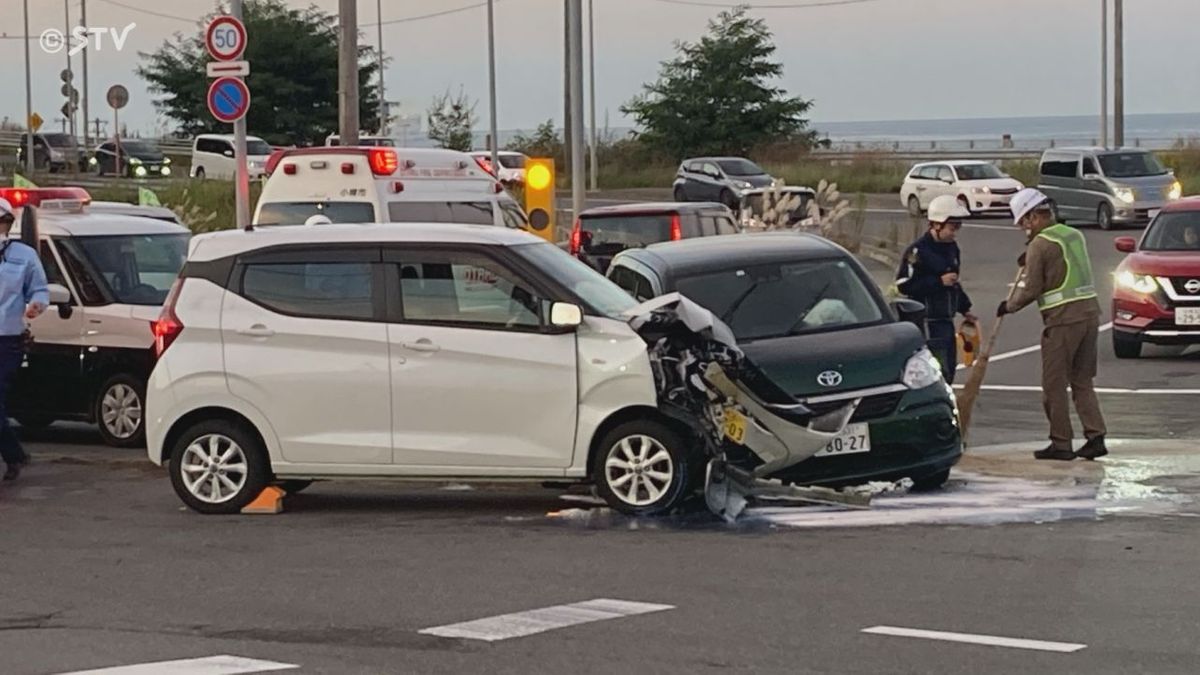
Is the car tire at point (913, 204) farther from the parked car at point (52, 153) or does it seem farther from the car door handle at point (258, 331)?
the car door handle at point (258, 331)

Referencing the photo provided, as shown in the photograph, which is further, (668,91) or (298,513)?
(668,91)

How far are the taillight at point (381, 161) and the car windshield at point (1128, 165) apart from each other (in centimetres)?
2733

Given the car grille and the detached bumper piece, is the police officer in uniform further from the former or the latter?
the car grille

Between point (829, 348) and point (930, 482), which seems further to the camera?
point (930, 482)

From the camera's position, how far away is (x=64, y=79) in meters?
57.2

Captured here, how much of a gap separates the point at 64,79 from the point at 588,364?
1939 inches

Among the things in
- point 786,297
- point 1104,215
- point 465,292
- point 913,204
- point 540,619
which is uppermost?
point 913,204

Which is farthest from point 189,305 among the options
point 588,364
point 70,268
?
point 70,268

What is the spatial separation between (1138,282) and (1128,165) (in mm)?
23462

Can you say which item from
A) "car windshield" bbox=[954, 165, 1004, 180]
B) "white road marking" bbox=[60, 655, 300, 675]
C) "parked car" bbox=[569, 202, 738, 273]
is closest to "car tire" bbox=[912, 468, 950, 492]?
"white road marking" bbox=[60, 655, 300, 675]

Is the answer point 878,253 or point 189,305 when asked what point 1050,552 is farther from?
point 878,253

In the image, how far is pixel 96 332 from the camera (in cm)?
1549

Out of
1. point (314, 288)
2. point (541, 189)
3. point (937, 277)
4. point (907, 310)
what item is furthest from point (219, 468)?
point (541, 189)

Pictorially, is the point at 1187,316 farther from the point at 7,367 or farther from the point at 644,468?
the point at 7,367
